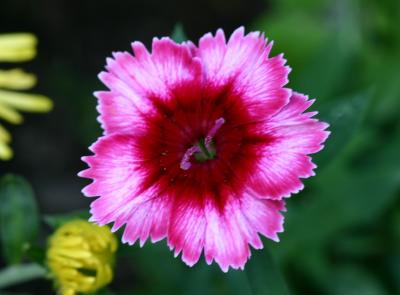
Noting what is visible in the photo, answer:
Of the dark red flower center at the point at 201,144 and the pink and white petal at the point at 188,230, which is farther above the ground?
the dark red flower center at the point at 201,144

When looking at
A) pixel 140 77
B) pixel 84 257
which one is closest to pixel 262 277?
pixel 84 257

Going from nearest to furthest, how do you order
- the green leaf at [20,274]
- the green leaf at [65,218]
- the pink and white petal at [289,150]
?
the pink and white petal at [289,150]
the green leaf at [65,218]
the green leaf at [20,274]

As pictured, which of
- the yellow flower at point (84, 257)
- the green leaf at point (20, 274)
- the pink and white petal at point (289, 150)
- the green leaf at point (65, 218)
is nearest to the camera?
the pink and white petal at point (289, 150)

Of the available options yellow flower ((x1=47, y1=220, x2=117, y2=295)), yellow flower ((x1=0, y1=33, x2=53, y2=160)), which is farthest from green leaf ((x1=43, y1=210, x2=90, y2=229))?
yellow flower ((x1=0, y1=33, x2=53, y2=160))

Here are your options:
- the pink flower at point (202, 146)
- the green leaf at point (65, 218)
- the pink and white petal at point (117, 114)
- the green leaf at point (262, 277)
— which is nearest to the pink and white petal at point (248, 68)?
the pink flower at point (202, 146)

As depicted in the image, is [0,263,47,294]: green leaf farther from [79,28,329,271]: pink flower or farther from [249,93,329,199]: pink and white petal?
[249,93,329,199]: pink and white petal

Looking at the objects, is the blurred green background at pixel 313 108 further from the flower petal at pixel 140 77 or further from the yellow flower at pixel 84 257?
the flower petal at pixel 140 77
